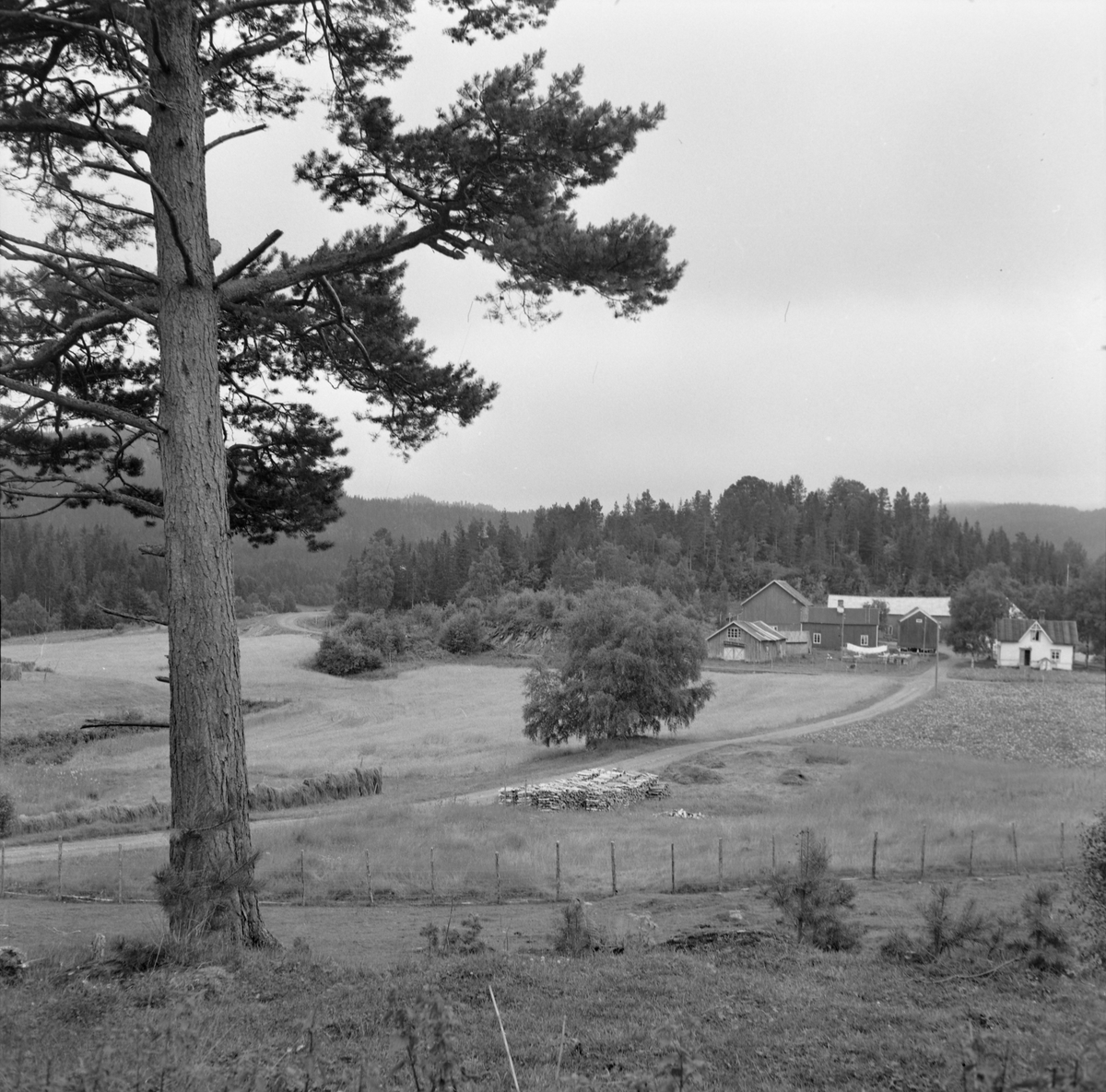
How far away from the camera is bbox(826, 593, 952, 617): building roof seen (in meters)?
70.9

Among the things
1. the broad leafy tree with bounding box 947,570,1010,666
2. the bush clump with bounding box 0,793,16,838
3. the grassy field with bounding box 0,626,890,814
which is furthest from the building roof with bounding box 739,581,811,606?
the bush clump with bounding box 0,793,16,838

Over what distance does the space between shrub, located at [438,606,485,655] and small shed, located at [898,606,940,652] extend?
3581cm

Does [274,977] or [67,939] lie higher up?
[274,977]

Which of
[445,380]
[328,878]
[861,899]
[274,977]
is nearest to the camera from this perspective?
[274,977]

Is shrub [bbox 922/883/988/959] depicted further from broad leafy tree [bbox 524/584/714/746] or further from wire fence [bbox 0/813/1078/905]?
broad leafy tree [bbox 524/584/714/746]

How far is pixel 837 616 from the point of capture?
69438 millimetres

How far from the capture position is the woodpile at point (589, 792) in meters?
27.2

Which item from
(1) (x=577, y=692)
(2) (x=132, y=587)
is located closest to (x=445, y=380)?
(1) (x=577, y=692)

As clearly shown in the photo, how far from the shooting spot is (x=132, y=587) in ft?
263

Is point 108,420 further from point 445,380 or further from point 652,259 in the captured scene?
point 652,259

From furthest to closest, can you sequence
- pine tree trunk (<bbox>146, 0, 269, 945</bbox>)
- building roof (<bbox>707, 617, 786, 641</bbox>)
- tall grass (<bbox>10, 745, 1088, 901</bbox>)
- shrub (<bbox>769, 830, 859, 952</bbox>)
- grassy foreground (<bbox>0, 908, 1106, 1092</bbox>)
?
1. building roof (<bbox>707, 617, 786, 641</bbox>)
2. tall grass (<bbox>10, 745, 1088, 901</bbox>)
3. shrub (<bbox>769, 830, 859, 952</bbox>)
4. pine tree trunk (<bbox>146, 0, 269, 945</bbox>)
5. grassy foreground (<bbox>0, 908, 1106, 1092</bbox>)

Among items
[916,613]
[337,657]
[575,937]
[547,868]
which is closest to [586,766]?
[547,868]

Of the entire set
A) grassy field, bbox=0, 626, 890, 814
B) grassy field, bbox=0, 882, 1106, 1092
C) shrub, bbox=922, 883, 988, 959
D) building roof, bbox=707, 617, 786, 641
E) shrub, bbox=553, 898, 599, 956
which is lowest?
grassy field, bbox=0, 626, 890, 814

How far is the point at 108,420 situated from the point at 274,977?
196 inches
